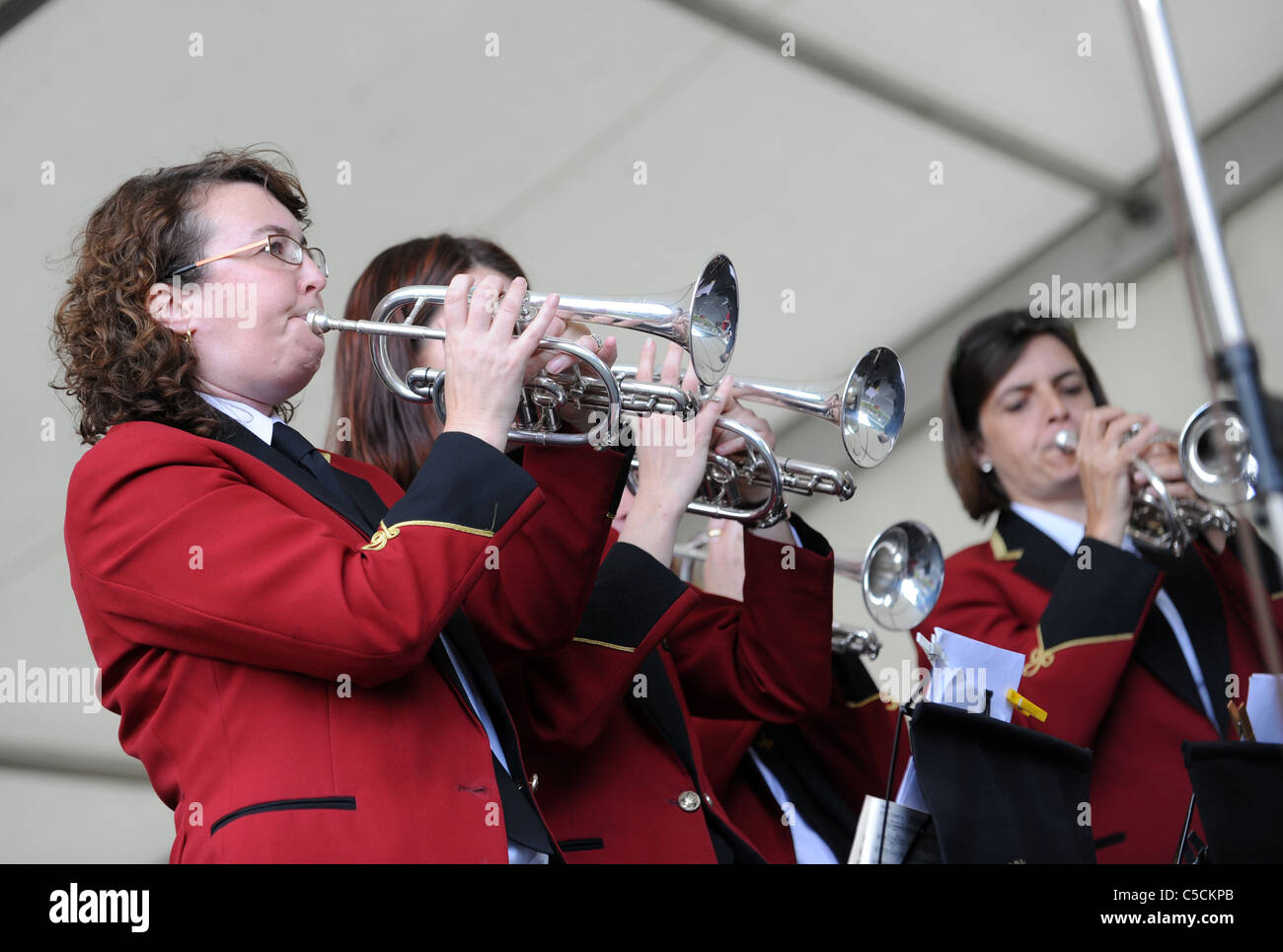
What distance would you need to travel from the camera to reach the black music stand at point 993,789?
7.20 ft

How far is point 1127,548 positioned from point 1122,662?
61 centimetres

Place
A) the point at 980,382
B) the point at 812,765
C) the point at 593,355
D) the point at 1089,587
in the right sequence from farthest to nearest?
the point at 980,382 < the point at 812,765 < the point at 1089,587 < the point at 593,355

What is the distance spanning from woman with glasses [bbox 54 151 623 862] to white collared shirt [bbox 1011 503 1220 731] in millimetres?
1805

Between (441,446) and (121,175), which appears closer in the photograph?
(441,446)

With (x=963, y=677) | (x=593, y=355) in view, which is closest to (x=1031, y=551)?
(x=963, y=677)

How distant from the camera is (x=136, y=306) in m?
2.24

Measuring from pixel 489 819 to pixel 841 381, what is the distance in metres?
1.42

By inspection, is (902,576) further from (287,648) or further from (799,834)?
(287,648)

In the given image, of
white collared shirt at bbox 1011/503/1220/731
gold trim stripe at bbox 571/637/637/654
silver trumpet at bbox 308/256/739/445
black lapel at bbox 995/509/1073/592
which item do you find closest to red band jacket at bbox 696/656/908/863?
black lapel at bbox 995/509/1073/592

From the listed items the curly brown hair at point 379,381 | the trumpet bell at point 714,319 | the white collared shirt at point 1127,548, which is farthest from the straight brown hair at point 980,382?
the curly brown hair at point 379,381
